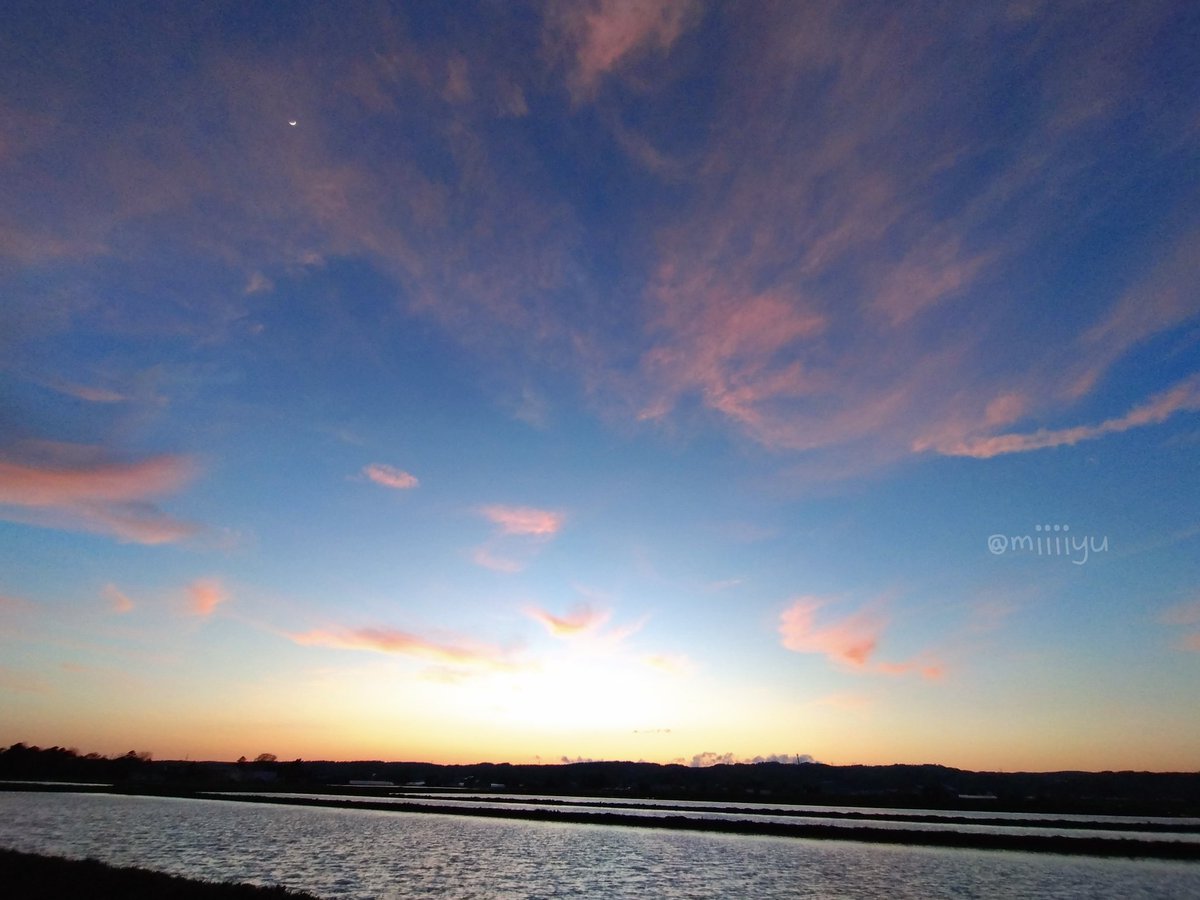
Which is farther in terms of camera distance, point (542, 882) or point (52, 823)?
point (52, 823)

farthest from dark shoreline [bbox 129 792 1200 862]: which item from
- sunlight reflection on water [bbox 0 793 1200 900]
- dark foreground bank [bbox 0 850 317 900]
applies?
dark foreground bank [bbox 0 850 317 900]

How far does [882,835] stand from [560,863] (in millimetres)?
44581

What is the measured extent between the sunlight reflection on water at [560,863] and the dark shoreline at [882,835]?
16.5 ft

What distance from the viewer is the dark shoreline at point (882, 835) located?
64.9 metres

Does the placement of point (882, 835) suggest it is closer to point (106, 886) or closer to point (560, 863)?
point (560, 863)

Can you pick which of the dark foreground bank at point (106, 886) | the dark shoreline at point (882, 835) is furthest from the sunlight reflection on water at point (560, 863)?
the dark foreground bank at point (106, 886)

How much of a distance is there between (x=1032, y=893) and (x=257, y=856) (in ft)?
189

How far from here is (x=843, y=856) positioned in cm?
6253

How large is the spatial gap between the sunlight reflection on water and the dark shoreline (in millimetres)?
5029

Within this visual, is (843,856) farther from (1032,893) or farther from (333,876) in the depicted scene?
(333,876)

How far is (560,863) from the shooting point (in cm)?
5675

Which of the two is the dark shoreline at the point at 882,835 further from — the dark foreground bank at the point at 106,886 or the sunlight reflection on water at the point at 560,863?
the dark foreground bank at the point at 106,886

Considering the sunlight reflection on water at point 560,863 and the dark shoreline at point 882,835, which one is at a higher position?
the dark shoreline at point 882,835

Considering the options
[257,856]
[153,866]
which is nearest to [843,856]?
[257,856]
